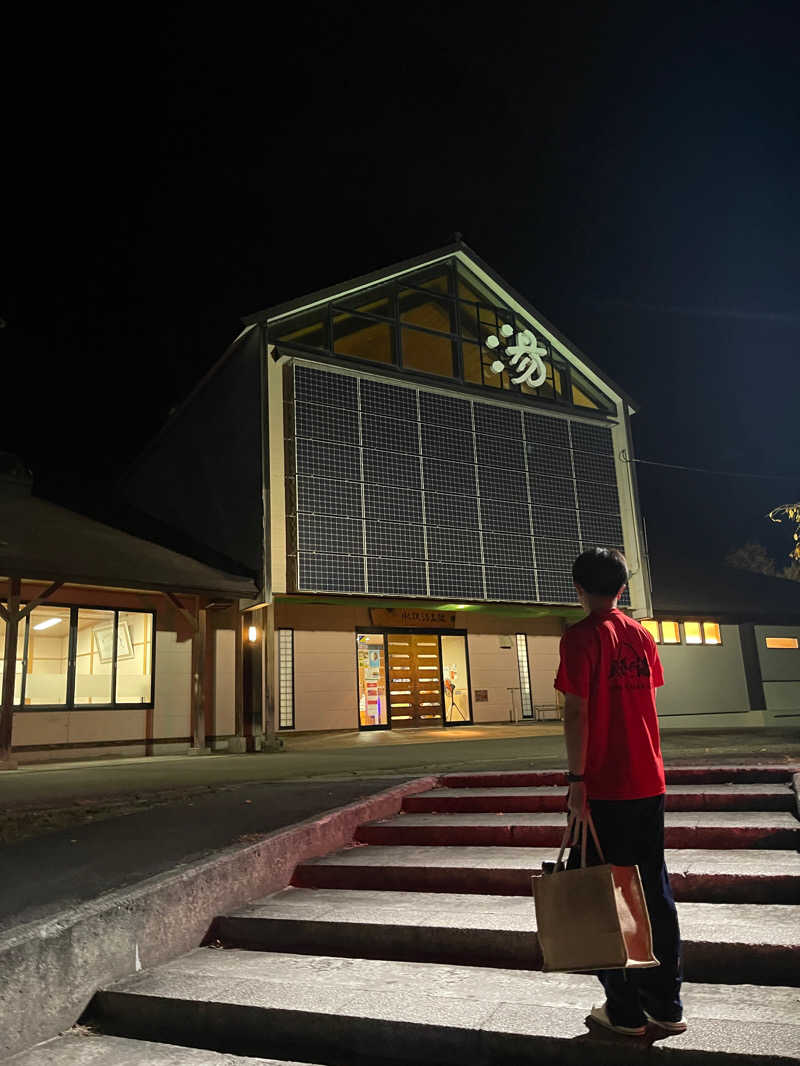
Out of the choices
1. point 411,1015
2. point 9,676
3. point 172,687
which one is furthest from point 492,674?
point 411,1015

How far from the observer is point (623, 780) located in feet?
8.70

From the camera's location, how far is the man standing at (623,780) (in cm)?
257

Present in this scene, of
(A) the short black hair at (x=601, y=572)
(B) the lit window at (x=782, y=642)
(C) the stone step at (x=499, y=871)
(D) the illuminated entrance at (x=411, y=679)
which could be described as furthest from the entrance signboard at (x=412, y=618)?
(A) the short black hair at (x=601, y=572)

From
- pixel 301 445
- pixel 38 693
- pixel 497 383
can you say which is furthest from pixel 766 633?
pixel 38 693

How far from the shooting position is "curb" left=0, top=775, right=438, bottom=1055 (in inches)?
116

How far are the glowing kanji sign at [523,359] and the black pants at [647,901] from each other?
1558 centimetres

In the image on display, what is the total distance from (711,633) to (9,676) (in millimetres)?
16813

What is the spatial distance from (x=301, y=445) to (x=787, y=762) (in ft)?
34.2

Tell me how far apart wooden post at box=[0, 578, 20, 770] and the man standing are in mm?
10197

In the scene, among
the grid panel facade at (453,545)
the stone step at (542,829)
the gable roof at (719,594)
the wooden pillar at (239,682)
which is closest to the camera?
the stone step at (542,829)

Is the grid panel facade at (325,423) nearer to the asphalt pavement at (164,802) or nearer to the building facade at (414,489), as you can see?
the building facade at (414,489)

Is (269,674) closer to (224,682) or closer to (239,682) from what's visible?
(239,682)

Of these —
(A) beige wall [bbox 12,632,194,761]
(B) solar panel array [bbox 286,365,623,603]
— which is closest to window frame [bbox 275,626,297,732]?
(A) beige wall [bbox 12,632,194,761]

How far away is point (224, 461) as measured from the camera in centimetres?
1625
